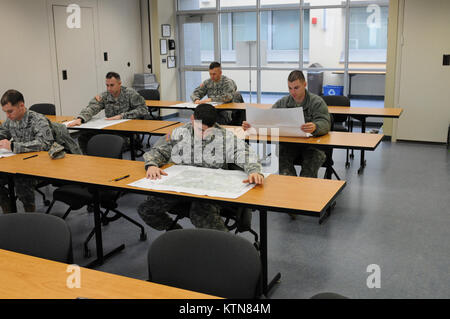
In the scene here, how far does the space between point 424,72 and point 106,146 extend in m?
5.17

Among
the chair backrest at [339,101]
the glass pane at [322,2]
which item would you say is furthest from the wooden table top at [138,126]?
the glass pane at [322,2]

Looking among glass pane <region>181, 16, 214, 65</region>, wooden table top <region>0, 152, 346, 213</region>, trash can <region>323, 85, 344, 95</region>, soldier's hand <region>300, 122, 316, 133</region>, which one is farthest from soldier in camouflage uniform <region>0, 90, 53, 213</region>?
glass pane <region>181, 16, 214, 65</region>

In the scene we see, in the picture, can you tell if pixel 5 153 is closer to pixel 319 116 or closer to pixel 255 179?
pixel 255 179

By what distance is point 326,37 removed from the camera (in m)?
8.30

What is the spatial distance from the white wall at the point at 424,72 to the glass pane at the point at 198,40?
384cm

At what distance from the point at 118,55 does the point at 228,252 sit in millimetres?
7529

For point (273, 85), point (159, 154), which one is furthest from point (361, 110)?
point (273, 85)

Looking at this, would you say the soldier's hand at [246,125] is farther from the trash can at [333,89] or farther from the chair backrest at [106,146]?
the trash can at [333,89]

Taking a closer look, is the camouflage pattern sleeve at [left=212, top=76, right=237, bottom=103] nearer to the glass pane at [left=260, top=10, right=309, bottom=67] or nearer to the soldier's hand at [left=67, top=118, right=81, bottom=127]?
the soldier's hand at [left=67, top=118, right=81, bottom=127]

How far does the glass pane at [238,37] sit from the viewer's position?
867cm
